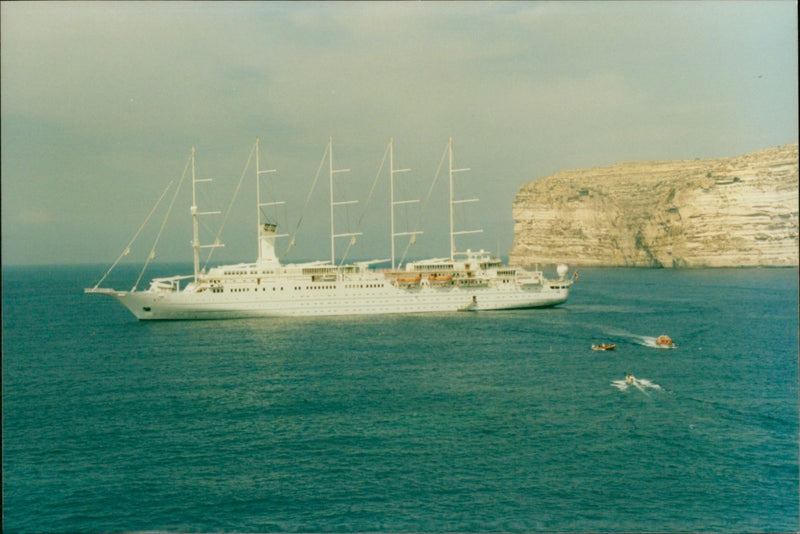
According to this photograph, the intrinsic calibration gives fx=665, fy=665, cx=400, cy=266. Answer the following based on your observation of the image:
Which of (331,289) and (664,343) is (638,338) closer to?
(664,343)

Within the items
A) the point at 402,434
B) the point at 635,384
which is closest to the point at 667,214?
the point at 635,384

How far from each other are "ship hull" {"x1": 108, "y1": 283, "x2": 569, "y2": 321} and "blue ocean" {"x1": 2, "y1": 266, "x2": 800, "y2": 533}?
9.67 m

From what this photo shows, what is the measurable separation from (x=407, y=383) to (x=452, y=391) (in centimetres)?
262

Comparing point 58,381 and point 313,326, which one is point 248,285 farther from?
point 58,381

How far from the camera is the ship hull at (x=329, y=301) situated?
57156mm

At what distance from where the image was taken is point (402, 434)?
25.1 m

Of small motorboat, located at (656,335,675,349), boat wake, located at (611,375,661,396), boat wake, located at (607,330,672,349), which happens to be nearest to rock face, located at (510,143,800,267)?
boat wake, located at (607,330,672,349)

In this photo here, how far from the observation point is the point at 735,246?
126625mm

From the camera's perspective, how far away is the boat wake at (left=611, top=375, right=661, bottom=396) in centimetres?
3172

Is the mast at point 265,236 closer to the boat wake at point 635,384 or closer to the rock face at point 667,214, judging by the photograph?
the boat wake at point 635,384

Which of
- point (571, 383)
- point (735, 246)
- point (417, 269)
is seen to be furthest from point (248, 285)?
point (735, 246)

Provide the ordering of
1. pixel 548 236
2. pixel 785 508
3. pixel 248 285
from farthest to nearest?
pixel 548 236 → pixel 248 285 → pixel 785 508

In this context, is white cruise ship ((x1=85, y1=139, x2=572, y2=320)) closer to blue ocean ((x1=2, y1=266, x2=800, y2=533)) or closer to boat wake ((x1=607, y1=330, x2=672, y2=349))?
blue ocean ((x1=2, y1=266, x2=800, y2=533))

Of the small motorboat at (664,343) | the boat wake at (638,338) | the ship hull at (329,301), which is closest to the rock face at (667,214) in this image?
the ship hull at (329,301)
